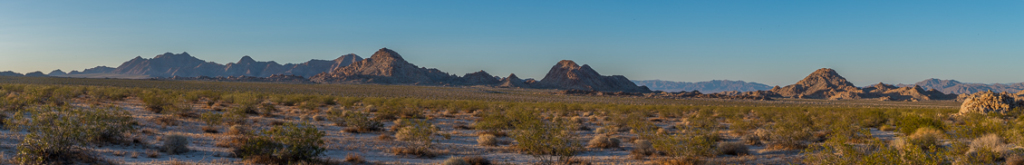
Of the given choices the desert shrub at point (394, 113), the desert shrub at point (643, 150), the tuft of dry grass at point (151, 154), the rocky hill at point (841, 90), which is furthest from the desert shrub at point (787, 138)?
the rocky hill at point (841, 90)

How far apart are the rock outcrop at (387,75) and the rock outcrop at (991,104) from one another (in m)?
154

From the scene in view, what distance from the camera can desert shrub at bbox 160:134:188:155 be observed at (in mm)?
11633

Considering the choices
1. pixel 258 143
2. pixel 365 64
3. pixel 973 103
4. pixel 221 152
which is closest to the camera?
pixel 258 143

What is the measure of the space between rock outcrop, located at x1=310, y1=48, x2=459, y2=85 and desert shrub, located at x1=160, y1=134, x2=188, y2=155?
518 feet

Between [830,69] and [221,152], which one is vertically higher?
[830,69]

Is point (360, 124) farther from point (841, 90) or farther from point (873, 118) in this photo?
point (841, 90)

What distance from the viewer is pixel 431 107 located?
37.6m

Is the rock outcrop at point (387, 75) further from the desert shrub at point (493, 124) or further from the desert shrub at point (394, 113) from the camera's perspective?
the desert shrub at point (493, 124)

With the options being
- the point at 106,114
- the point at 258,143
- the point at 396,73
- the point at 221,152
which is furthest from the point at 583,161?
the point at 396,73

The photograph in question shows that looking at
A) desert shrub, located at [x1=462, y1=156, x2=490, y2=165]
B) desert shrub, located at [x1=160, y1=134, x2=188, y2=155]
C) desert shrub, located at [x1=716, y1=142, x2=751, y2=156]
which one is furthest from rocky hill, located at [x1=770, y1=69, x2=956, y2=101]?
desert shrub, located at [x1=160, y1=134, x2=188, y2=155]

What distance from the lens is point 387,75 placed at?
→ 177000 millimetres

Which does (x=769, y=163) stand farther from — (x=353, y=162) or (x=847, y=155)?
(x=353, y=162)

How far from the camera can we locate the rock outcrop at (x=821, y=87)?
142 m

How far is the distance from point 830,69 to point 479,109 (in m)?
181
